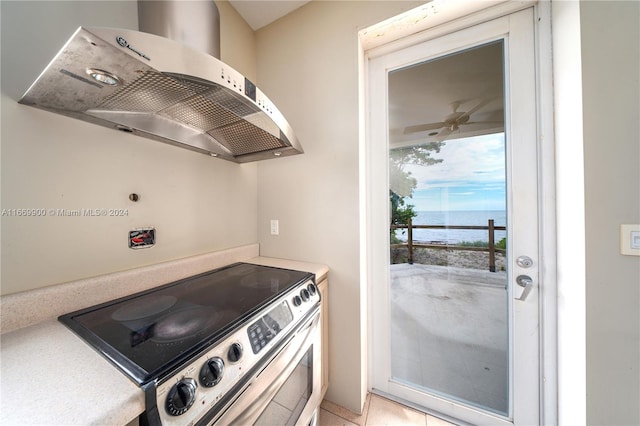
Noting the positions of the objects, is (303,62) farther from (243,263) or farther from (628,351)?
(628,351)

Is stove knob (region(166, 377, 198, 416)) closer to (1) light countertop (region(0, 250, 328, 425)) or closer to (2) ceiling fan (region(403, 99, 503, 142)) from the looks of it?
(1) light countertop (region(0, 250, 328, 425))

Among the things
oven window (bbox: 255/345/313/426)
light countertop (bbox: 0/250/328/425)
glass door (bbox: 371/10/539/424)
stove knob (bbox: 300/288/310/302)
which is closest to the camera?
light countertop (bbox: 0/250/328/425)

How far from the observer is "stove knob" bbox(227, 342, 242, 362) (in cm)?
60

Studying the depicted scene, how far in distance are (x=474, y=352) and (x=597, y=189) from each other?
1046 millimetres

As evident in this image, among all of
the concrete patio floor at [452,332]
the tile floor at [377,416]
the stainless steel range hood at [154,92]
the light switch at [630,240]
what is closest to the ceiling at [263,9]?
the stainless steel range hood at [154,92]

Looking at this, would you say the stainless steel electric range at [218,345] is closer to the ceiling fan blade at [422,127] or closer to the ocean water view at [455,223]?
the ocean water view at [455,223]

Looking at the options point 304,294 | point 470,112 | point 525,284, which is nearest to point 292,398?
point 304,294

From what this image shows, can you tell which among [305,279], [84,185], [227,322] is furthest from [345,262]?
[84,185]

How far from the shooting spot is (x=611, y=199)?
0.81 m

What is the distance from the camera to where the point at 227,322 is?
26.4 inches

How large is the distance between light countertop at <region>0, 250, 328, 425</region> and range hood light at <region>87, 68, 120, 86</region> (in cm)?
76

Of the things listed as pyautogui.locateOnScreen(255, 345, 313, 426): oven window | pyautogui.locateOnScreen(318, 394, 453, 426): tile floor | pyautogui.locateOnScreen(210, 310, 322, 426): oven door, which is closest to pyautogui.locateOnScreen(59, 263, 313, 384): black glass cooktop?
pyautogui.locateOnScreen(210, 310, 322, 426): oven door

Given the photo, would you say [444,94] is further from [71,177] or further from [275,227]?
[71,177]

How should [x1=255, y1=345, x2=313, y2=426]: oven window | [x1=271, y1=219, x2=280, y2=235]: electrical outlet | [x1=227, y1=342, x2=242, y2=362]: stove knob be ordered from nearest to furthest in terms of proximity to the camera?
[x1=227, y1=342, x2=242, y2=362]: stove knob, [x1=255, y1=345, x2=313, y2=426]: oven window, [x1=271, y1=219, x2=280, y2=235]: electrical outlet
